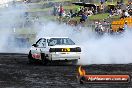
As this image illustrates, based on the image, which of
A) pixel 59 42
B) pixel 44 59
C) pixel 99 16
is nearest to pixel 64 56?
pixel 59 42

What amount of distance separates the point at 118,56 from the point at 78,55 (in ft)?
13.0

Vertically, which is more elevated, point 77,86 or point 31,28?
point 77,86

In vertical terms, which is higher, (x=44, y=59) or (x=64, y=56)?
(x=64, y=56)

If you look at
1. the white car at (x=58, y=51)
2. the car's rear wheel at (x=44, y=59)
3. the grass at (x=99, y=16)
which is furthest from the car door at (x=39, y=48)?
the grass at (x=99, y=16)

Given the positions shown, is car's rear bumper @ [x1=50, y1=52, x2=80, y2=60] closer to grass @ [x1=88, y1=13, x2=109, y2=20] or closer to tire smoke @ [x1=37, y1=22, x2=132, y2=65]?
tire smoke @ [x1=37, y1=22, x2=132, y2=65]

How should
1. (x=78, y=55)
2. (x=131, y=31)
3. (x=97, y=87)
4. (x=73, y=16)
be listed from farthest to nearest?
(x=73, y=16)
(x=131, y=31)
(x=78, y=55)
(x=97, y=87)

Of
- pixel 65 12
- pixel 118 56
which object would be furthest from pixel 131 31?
pixel 65 12

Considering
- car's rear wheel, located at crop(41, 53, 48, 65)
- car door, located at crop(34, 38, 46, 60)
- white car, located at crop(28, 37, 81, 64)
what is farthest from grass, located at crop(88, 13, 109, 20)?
car's rear wheel, located at crop(41, 53, 48, 65)

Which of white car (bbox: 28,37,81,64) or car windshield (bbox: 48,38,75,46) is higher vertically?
car windshield (bbox: 48,38,75,46)

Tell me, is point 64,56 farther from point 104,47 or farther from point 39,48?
point 104,47

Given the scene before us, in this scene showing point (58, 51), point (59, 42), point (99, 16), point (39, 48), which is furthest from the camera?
point (99, 16)

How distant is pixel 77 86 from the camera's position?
13375mm

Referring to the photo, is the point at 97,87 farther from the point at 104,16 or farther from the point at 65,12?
the point at 65,12

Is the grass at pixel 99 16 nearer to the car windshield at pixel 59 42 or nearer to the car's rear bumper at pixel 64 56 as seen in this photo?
the car windshield at pixel 59 42
